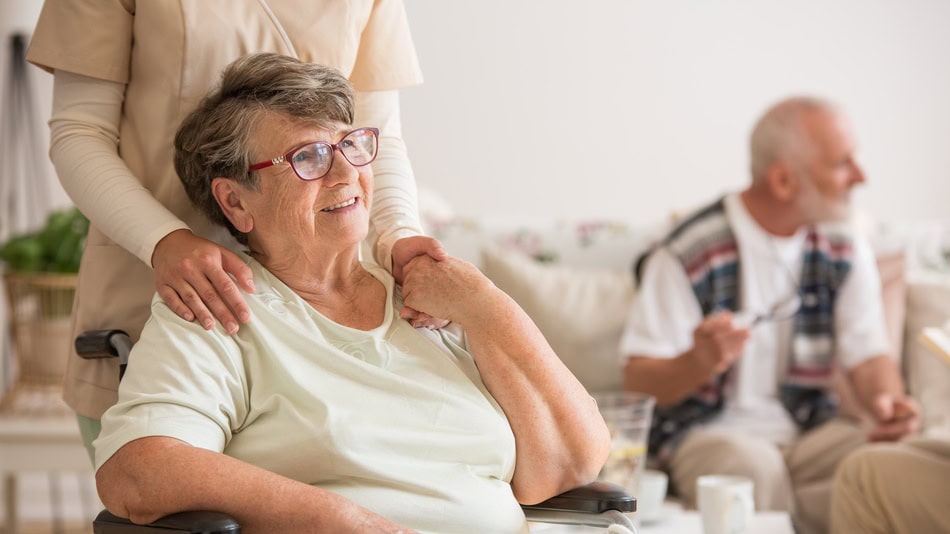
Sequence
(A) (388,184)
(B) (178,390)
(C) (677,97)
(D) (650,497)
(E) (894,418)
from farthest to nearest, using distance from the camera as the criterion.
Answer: (C) (677,97)
(E) (894,418)
(D) (650,497)
(A) (388,184)
(B) (178,390)

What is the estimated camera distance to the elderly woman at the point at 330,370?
4.22ft

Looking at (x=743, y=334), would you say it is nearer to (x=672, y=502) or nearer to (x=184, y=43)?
(x=672, y=502)

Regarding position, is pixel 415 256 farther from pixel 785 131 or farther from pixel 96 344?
pixel 785 131

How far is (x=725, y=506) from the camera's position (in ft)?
6.09

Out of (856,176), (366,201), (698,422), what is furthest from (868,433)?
(366,201)

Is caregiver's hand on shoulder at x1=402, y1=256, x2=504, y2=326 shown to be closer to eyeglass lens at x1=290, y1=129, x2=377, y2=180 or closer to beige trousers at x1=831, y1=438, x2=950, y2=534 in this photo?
eyeglass lens at x1=290, y1=129, x2=377, y2=180

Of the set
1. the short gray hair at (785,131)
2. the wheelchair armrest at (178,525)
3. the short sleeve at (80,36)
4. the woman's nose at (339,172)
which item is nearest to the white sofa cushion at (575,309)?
the short gray hair at (785,131)

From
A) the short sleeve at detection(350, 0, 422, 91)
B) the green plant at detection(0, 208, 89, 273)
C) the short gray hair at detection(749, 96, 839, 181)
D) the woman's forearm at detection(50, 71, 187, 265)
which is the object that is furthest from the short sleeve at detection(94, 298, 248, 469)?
the short gray hair at detection(749, 96, 839, 181)

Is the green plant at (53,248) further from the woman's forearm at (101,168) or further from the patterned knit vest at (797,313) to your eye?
the patterned knit vest at (797,313)

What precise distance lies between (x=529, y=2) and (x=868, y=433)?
5.59 ft

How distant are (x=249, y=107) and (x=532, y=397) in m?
0.54

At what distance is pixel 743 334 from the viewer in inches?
96.0

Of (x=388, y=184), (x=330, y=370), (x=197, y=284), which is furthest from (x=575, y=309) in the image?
(x=197, y=284)

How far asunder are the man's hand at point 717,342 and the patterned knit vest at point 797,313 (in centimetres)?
17
